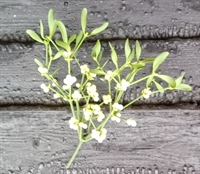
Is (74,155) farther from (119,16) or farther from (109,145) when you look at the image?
(119,16)

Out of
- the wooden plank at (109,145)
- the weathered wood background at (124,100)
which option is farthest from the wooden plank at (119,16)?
the wooden plank at (109,145)

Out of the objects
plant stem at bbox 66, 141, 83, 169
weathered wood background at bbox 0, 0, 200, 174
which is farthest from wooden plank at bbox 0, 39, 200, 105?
plant stem at bbox 66, 141, 83, 169

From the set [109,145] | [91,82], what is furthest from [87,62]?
[109,145]

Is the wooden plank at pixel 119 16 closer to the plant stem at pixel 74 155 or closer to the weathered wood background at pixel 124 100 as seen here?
the weathered wood background at pixel 124 100

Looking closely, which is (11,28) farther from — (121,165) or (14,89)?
(121,165)

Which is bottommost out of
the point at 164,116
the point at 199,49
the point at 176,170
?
the point at 176,170

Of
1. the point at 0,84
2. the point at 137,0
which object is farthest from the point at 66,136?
the point at 137,0

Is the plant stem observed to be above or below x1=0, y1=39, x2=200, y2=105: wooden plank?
below

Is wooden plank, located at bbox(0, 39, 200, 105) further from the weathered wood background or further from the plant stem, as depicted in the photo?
the plant stem
